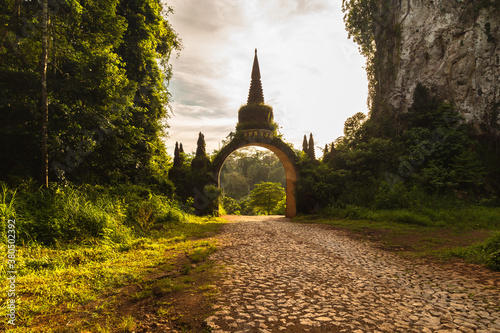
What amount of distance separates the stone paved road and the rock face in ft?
45.5

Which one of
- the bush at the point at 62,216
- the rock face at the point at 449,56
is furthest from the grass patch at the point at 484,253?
the rock face at the point at 449,56

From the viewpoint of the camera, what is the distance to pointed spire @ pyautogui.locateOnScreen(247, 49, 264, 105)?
17.9 m

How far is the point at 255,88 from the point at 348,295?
17.0m

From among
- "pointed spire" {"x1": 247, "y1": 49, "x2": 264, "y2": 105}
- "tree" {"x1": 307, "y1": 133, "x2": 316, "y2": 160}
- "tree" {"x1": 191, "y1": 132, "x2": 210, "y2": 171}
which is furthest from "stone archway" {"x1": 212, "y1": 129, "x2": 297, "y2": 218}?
"pointed spire" {"x1": 247, "y1": 49, "x2": 264, "y2": 105}

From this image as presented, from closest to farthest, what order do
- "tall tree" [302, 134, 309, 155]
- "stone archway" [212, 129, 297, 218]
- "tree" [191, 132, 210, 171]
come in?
"tree" [191, 132, 210, 171], "stone archway" [212, 129, 297, 218], "tall tree" [302, 134, 309, 155]

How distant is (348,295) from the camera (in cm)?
313

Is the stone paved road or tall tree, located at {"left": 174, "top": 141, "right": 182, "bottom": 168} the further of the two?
tall tree, located at {"left": 174, "top": 141, "right": 182, "bottom": 168}

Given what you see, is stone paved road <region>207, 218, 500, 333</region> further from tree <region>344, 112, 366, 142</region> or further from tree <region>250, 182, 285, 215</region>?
tree <region>250, 182, 285, 215</region>

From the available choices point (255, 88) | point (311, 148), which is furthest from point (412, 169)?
point (255, 88)

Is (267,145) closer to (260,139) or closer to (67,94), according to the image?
(260,139)

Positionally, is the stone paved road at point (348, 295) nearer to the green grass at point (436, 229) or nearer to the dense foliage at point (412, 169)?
the green grass at point (436, 229)

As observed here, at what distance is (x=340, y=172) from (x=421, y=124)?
5.78m

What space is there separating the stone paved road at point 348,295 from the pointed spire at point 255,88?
1442 cm

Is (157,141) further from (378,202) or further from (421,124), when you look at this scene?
(421,124)
